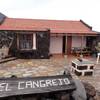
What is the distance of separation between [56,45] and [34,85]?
13.4 m

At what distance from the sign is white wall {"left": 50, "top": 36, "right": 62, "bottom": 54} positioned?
12807 millimetres

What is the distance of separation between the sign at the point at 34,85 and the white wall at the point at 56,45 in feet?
42.0

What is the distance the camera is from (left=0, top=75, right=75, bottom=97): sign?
5934 mm

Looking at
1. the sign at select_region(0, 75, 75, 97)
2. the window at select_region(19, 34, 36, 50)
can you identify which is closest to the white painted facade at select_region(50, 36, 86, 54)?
the window at select_region(19, 34, 36, 50)

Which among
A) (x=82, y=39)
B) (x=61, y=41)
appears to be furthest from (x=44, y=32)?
(x=82, y=39)

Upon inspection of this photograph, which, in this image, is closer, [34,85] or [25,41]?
[34,85]

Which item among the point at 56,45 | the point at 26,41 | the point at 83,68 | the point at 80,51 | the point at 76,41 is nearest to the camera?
the point at 83,68

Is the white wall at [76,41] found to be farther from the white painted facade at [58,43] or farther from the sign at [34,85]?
the sign at [34,85]

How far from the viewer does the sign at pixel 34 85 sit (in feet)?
19.5

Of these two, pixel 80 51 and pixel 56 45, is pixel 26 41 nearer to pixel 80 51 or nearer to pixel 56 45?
pixel 56 45

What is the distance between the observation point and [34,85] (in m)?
6.20

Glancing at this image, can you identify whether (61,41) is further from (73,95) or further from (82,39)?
(73,95)

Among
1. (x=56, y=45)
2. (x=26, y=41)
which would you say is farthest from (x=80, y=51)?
(x=26, y=41)

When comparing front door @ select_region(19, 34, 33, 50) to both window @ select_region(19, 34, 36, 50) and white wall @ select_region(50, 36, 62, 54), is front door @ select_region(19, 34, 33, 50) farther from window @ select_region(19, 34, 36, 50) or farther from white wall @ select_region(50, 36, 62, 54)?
white wall @ select_region(50, 36, 62, 54)
